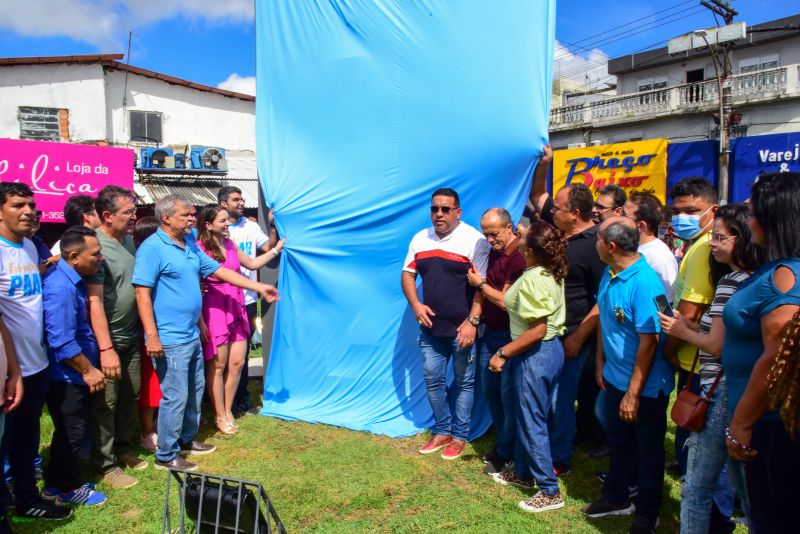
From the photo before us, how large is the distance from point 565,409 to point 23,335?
10.4ft

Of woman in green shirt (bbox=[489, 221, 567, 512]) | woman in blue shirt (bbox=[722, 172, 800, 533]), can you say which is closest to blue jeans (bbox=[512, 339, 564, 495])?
woman in green shirt (bbox=[489, 221, 567, 512])

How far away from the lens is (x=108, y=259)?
371cm

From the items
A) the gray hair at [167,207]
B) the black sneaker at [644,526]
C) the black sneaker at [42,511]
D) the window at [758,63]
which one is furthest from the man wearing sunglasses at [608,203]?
the window at [758,63]

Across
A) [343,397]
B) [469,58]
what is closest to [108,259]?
[343,397]

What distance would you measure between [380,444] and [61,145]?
874 cm

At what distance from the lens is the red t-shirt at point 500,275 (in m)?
3.62

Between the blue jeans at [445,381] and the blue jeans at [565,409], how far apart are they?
64 cm

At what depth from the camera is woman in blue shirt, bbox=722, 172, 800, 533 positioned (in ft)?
5.97

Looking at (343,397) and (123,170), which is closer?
(343,397)

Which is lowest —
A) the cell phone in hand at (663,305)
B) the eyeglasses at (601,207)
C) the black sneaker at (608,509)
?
the black sneaker at (608,509)

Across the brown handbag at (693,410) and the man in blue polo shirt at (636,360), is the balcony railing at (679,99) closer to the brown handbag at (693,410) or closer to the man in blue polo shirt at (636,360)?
the man in blue polo shirt at (636,360)

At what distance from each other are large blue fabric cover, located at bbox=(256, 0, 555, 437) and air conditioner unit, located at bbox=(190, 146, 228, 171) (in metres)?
13.8

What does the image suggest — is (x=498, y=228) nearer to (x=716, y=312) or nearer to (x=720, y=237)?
(x=720, y=237)

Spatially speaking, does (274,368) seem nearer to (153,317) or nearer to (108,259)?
(153,317)
